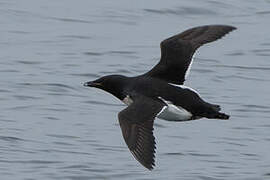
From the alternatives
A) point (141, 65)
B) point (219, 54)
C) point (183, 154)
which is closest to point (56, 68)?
point (141, 65)

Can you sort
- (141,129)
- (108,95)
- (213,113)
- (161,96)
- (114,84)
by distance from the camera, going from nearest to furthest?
(141,129) → (213,113) → (161,96) → (114,84) → (108,95)

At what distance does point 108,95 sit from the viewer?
14.4 metres

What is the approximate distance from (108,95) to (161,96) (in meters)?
3.95

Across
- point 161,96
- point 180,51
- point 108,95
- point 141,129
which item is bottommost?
point 108,95

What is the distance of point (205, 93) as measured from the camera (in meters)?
14.5

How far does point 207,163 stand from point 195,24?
6225 millimetres

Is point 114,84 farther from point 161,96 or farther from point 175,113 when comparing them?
point 175,113

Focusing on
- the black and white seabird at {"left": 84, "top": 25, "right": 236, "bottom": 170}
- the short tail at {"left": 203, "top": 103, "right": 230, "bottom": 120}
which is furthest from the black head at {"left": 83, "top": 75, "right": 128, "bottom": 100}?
the short tail at {"left": 203, "top": 103, "right": 230, "bottom": 120}

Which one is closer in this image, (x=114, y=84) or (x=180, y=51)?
(x=114, y=84)

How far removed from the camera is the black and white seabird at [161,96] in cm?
984

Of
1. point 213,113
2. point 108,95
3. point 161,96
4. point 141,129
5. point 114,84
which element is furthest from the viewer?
point 108,95

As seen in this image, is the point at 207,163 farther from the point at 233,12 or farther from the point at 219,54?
the point at 233,12

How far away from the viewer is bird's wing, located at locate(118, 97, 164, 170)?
9.64 meters

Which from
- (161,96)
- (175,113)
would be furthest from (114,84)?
(175,113)
